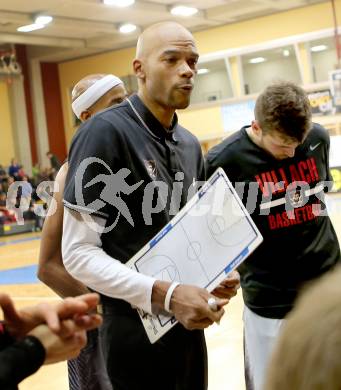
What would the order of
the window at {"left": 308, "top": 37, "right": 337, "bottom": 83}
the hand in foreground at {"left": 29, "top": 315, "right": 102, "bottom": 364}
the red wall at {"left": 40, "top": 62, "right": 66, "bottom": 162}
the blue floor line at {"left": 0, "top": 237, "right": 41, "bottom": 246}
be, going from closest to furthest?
the hand in foreground at {"left": 29, "top": 315, "right": 102, "bottom": 364} < the blue floor line at {"left": 0, "top": 237, "right": 41, "bottom": 246} < the window at {"left": 308, "top": 37, "right": 337, "bottom": 83} < the red wall at {"left": 40, "top": 62, "right": 66, "bottom": 162}

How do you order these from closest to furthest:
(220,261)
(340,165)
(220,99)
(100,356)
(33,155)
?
(220,261)
(100,356)
(340,165)
(220,99)
(33,155)

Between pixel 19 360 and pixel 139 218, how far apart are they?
1.05 meters

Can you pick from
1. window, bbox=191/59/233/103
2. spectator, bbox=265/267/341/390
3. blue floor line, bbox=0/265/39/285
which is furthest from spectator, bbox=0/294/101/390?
window, bbox=191/59/233/103

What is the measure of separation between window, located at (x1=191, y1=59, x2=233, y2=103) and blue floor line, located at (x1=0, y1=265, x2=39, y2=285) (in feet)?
42.5

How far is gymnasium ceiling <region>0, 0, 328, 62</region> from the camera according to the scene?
64.4 ft

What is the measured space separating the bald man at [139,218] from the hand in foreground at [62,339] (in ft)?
2.02

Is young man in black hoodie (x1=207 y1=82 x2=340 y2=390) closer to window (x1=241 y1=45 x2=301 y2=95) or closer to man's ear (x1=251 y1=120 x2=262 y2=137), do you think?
man's ear (x1=251 y1=120 x2=262 y2=137)

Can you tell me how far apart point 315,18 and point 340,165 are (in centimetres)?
599

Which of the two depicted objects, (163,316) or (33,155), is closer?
(163,316)

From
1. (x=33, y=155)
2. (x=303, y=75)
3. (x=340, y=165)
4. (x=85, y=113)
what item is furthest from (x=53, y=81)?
(x=85, y=113)

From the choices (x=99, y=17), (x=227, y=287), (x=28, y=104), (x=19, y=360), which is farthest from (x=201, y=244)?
(x=28, y=104)

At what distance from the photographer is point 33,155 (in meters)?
27.0

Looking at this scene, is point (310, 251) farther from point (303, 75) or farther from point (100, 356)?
point (303, 75)

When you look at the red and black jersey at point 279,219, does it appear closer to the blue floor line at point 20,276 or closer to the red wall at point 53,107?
the blue floor line at point 20,276
